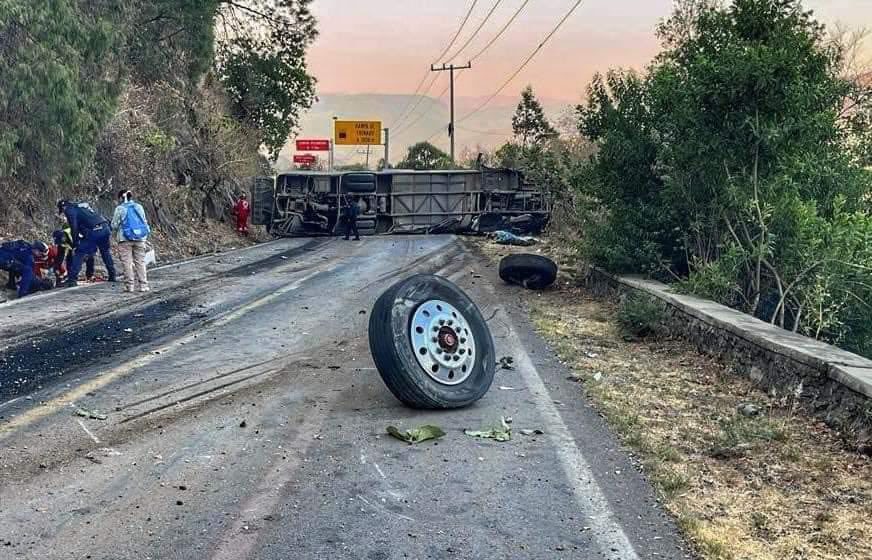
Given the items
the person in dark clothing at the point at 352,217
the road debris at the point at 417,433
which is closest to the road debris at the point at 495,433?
the road debris at the point at 417,433

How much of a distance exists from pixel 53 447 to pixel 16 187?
12.1 m

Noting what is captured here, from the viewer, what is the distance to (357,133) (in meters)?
68.5

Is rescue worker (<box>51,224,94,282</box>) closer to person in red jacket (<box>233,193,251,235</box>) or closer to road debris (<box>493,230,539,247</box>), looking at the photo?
road debris (<box>493,230,539,247</box>)

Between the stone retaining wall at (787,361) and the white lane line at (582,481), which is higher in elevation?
the stone retaining wall at (787,361)

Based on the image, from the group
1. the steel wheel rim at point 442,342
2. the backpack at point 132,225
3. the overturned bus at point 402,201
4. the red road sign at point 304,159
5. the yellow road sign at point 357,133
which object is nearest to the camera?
the steel wheel rim at point 442,342

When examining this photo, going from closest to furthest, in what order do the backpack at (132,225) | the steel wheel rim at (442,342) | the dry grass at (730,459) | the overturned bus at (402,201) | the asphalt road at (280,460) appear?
1. the asphalt road at (280,460)
2. the dry grass at (730,459)
3. the steel wheel rim at (442,342)
4. the backpack at (132,225)
5. the overturned bus at (402,201)

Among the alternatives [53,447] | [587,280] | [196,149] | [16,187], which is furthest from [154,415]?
[196,149]

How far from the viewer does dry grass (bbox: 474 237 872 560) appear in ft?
12.4

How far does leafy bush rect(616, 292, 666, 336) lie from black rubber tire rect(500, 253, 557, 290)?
3513mm

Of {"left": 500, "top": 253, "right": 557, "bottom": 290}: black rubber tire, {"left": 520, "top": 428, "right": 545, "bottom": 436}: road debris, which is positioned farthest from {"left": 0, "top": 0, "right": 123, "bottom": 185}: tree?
{"left": 520, "top": 428, "right": 545, "bottom": 436}: road debris

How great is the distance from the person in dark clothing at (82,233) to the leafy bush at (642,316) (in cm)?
859

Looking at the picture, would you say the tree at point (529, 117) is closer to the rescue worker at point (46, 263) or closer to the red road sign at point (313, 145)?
the red road sign at point (313, 145)

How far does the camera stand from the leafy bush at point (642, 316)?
8758 mm

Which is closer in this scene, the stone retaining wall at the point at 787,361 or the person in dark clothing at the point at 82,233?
the stone retaining wall at the point at 787,361
